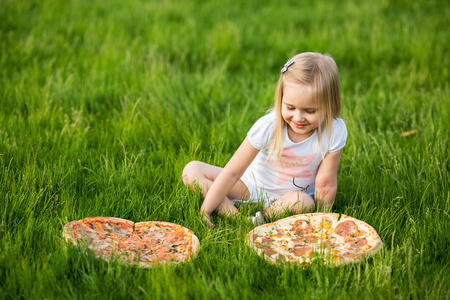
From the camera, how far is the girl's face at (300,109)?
2.62 m

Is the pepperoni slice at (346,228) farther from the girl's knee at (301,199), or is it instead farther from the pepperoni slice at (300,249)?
the girl's knee at (301,199)

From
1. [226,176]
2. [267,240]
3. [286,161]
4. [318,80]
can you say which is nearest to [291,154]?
[286,161]

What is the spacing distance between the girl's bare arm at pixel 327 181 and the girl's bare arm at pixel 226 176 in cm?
46

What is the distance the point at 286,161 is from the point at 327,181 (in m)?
0.29

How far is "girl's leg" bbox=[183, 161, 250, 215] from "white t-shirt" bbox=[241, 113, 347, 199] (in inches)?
3.6

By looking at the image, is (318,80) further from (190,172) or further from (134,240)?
(134,240)

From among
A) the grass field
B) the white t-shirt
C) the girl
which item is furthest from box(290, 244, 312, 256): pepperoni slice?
the white t-shirt

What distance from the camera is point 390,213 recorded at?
112 inches

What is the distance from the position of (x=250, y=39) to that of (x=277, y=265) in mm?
4214

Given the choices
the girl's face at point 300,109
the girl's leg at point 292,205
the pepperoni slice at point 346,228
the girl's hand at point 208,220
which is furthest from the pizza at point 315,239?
the girl's face at point 300,109

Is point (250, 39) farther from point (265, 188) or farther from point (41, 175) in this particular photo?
point (41, 175)

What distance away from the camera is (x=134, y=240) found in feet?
8.07

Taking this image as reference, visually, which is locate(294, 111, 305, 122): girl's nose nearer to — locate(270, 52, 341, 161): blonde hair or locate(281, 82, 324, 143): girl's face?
locate(281, 82, 324, 143): girl's face

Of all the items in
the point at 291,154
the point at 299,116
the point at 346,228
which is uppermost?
the point at 299,116
